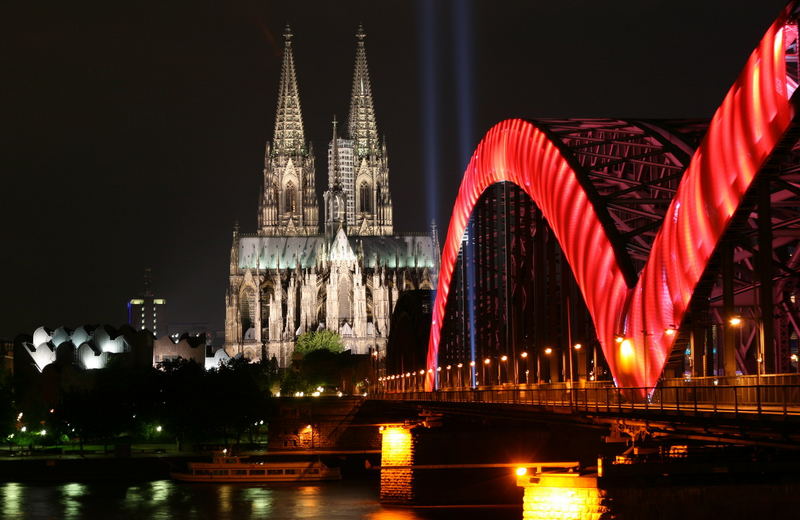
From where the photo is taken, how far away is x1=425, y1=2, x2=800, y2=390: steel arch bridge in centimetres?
3359

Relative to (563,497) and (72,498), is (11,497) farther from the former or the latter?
(563,497)

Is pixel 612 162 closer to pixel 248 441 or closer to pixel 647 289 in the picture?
pixel 647 289

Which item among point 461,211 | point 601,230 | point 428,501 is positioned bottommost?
point 428,501

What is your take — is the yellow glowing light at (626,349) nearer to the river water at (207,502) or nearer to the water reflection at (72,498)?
the river water at (207,502)

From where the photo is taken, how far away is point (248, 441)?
134875mm

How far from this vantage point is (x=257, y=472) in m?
97.9

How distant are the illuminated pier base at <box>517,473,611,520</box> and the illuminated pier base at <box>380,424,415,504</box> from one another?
114 ft

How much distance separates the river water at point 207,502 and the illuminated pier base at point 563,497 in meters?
25.4

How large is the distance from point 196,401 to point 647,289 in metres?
81.1

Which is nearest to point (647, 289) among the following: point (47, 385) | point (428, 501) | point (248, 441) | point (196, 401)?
point (428, 501)

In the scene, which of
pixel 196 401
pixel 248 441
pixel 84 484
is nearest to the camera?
pixel 84 484

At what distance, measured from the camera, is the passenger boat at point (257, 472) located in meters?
96.0

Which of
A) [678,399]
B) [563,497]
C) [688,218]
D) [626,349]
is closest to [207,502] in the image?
[626,349]

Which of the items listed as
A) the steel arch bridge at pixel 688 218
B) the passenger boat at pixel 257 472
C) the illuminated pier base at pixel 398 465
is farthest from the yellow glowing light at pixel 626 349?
the passenger boat at pixel 257 472
